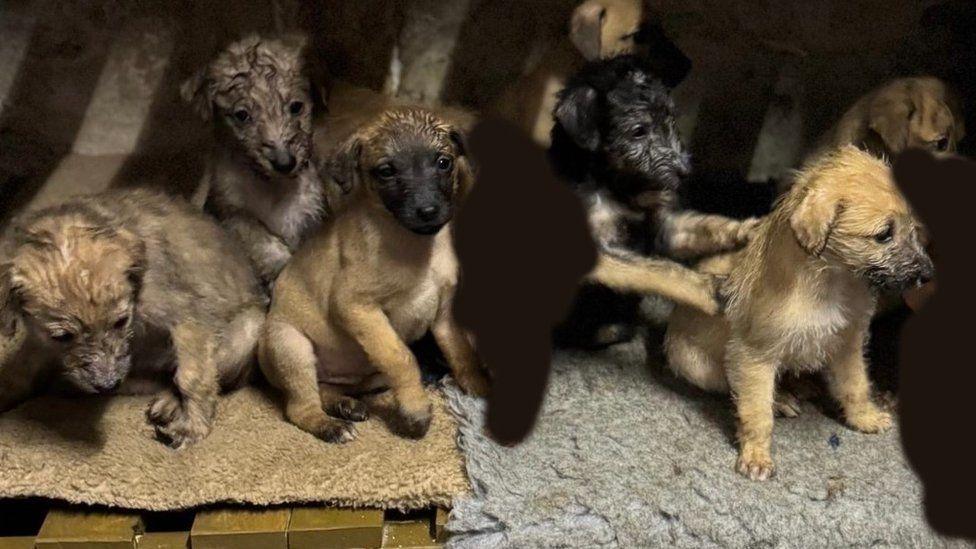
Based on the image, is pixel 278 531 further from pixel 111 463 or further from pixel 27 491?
pixel 27 491

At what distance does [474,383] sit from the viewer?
10.8 ft

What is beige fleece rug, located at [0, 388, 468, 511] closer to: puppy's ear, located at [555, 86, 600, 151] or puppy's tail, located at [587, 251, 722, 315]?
puppy's tail, located at [587, 251, 722, 315]

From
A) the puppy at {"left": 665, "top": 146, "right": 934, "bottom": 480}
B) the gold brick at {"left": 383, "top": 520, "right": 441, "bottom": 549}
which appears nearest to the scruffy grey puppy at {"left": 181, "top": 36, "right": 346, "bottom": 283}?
the gold brick at {"left": 383, "top": 520, "right": 441, "bottom": 549}

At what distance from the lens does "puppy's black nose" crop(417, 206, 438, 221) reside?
2727 millimetres

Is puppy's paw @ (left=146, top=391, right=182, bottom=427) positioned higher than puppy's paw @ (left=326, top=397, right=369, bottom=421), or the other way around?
puppy's paw @ (left=326, top=397, right=369, bottom=421)

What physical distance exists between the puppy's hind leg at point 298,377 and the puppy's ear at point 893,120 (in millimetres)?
2045

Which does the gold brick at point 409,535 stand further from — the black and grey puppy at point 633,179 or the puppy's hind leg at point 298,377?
the black and grey puppy at point 633,179

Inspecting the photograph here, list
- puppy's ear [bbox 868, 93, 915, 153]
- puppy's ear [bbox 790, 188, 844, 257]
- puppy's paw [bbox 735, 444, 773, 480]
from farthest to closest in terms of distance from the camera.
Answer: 1. puppy's ear [bbox 868, 93, 915, 153]
2. puppy's paw [bbox 735, 444, 773, 480]
3. puppy's ear [bbox 790, 188, 844, 257]

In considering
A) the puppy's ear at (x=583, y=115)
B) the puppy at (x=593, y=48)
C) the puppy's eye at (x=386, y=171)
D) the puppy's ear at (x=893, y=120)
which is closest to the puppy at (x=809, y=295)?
the puppy's ear at (x=893, y=120)

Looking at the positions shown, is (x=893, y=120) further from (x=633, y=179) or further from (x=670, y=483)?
(x=670, y=483)

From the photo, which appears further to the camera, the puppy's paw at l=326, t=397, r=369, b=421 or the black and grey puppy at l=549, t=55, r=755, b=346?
the puppy's paw at l=326, t=397, r=369, b=421

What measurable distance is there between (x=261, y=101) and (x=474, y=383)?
122cm

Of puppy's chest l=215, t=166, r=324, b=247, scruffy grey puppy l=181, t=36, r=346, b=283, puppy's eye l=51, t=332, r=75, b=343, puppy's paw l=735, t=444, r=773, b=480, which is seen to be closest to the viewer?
puppy's eye l=51, t=332, r=75, b=343

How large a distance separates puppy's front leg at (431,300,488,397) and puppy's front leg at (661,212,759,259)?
2.54ft
